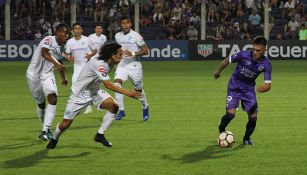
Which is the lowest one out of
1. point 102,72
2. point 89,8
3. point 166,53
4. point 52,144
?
point 166,53

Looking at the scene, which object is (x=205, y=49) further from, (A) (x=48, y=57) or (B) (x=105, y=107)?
(B) (x=105, y=107)

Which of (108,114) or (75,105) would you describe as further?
(108,114)

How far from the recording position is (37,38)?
131 ft

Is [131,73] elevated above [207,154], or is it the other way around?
[131,73]

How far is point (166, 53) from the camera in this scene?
131 feet

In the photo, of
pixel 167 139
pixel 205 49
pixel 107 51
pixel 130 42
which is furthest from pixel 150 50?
pixel 107 51

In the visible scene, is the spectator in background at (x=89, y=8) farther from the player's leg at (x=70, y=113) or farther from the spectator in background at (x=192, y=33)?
the player's leg at (x=70, y=113)

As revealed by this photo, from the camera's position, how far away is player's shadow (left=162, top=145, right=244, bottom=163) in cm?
1203

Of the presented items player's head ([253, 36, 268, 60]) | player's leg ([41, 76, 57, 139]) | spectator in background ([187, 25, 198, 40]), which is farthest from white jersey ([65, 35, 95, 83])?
spectator in background ([187, 25, 198, 40])

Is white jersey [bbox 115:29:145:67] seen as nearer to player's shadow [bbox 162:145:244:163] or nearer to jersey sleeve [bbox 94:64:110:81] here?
player's shadow [bbox 162:145:244:163]

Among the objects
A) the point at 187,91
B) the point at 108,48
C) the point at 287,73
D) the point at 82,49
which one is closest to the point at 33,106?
the point at 82,49

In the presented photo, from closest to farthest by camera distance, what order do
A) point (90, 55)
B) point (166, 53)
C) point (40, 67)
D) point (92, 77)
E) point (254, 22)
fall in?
point (92, 77) < point (40, 67) < point (90, 55) < point (166, 53) < point (254, 22)

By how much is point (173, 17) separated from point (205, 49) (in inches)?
136

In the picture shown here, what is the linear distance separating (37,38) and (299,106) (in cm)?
2276
